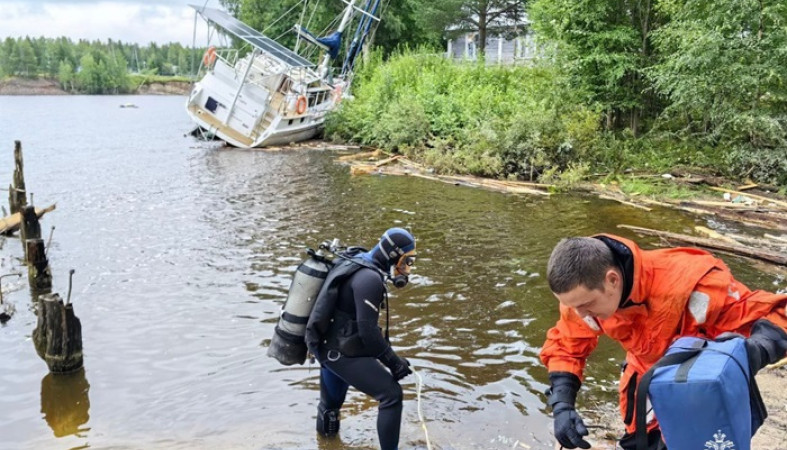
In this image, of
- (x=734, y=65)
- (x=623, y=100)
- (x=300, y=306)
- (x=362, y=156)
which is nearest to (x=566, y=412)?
(x=300, y=306)

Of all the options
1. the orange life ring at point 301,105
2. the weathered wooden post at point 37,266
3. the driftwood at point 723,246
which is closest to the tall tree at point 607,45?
the driftwood at point 723,246

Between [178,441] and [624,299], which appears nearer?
[624,299]

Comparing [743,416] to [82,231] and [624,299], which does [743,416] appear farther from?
[82,231]

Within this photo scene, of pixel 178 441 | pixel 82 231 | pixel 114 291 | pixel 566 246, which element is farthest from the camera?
pixel 82 231

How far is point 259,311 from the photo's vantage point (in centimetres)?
826

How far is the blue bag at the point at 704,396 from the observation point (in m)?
1.90

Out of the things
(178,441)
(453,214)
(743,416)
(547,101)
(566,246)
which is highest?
(547,101)

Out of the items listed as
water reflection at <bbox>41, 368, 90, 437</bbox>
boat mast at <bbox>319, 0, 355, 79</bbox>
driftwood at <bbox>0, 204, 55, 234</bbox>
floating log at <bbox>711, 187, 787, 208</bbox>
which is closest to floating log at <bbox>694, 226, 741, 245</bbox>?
floating log at <bbox>711, 187, 787, 208</bbox>

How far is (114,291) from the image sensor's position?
9141mm

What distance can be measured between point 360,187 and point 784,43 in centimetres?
1052

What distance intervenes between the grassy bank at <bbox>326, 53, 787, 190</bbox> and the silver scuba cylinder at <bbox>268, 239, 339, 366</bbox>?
42.0ft

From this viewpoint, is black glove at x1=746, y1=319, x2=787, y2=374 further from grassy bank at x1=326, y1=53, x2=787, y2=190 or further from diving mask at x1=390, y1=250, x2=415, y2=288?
grassy bank at x1=326, y1=53, x2=787, y2=190

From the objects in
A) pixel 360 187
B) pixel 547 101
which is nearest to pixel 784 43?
pixel 547 101

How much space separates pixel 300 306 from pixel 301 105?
74.8 ft
